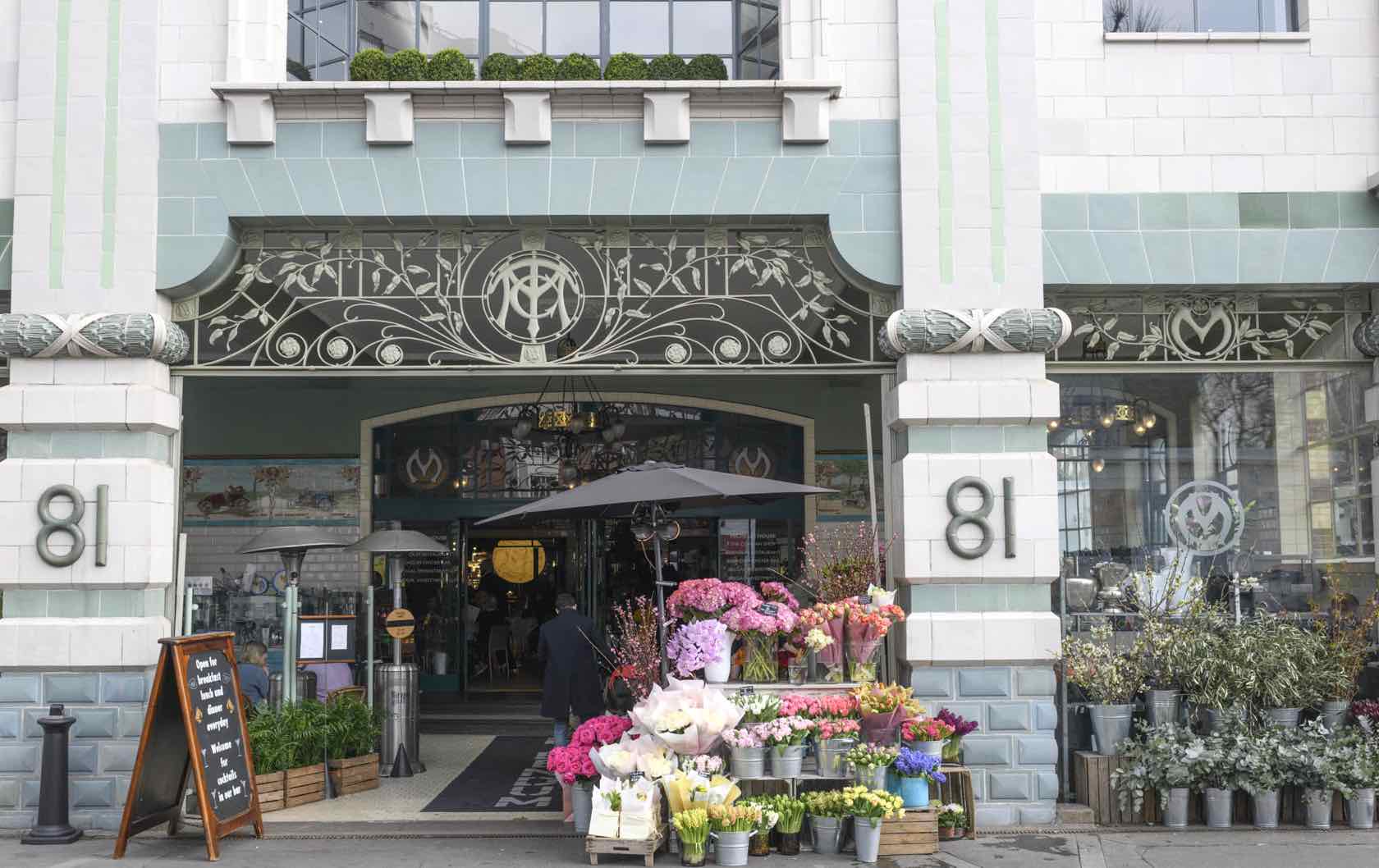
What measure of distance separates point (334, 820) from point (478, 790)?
62.6 inches

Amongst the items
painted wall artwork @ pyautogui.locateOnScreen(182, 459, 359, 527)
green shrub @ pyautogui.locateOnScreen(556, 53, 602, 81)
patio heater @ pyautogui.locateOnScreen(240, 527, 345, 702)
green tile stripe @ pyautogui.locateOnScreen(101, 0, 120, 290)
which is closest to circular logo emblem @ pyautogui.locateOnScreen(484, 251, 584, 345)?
green shrub @ pyautogui.locateOnScreen(556, 53, 602, 81)

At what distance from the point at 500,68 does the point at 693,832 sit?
5.62 metres

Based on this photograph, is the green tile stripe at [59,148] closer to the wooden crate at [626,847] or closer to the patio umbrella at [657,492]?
the patio umbrella at [657,492]

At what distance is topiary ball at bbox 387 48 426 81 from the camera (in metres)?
9.52

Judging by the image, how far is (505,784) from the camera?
35.9ft

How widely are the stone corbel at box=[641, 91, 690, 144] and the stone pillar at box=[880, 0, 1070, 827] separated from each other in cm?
161

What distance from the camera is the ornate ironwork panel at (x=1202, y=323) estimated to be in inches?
391

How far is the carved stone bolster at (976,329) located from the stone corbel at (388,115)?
3.82 m

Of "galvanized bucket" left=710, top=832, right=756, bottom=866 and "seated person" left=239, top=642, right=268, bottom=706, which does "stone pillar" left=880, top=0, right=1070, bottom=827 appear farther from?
"seated person" left=239, top=642, right=268, bottom=706

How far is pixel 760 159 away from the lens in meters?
9.51

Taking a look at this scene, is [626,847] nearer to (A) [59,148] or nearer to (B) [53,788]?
(B) [53,788]

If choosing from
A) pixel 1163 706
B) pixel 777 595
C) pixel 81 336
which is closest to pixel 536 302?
pixel 777 595

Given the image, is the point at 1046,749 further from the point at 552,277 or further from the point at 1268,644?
the point at 552,277

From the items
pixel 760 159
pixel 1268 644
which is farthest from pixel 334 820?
pixel 1268 644
